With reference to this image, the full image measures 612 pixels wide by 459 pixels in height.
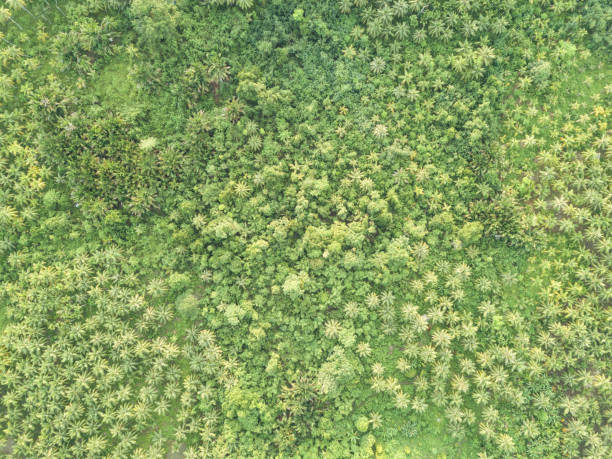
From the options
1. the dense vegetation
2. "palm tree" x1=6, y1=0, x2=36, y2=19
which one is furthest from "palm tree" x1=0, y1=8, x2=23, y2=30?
"palm tree" x1=6, y1=0, x2=36, y2=19

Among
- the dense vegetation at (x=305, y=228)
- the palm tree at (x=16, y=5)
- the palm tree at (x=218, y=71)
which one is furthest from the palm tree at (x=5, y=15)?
the palm tree at (x=218, y=71)

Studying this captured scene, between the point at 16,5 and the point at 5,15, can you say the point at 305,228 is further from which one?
the point at 5,15

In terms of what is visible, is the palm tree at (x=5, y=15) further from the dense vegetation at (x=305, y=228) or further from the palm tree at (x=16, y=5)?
the palm tree at (x=16, y=5)

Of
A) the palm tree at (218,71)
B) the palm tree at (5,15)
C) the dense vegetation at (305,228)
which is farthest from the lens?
the palm tree at (5,15)

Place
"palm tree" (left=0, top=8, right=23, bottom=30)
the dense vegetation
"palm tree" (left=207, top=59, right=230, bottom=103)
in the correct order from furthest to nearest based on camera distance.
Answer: "palm tree" (left=0, top=8, right=23, bottom=30) < "palm tree" (left=207, top=59, right=230, bottom=103) < the dense vegetation

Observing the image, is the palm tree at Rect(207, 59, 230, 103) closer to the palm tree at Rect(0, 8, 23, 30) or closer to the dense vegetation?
the dense vegetation

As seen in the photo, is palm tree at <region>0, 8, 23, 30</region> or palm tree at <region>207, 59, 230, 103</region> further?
palm tree at <region>0, 8, 23, 30</region>

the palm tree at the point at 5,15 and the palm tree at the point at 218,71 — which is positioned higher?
the palm tree at the point at 218,71

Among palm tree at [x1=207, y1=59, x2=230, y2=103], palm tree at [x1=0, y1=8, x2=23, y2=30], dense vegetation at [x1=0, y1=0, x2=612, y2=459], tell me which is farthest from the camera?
palm tree at [x1=0, y1=8, x2=23, y2=30]

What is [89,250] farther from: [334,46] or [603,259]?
[603,259]

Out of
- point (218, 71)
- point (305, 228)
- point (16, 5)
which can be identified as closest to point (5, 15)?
point (16, 5)
